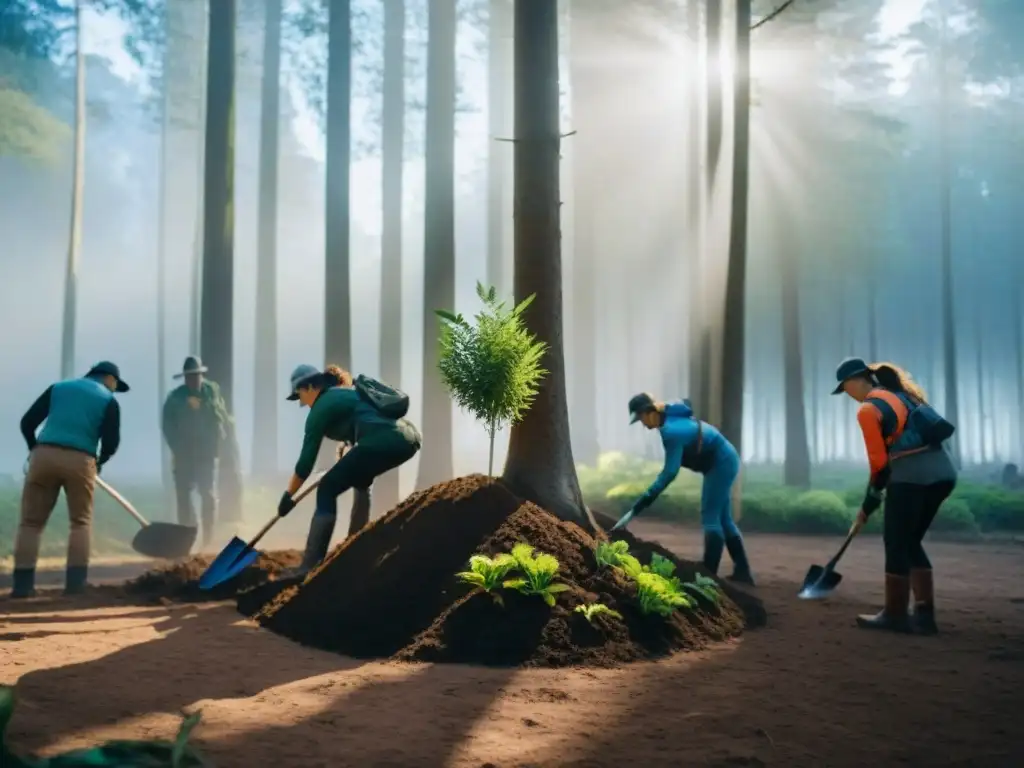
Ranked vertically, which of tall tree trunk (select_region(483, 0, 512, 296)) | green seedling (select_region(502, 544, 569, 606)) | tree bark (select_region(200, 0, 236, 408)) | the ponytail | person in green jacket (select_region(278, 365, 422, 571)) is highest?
tall tree trunk (select_region(483, 0, 512, 296))

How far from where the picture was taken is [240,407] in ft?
200

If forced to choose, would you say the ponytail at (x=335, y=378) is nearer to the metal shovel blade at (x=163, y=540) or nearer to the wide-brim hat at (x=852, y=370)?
the metal shovel blade at (x=163, y=540)

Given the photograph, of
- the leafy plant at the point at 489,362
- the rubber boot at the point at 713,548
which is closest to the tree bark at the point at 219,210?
the leafy plant at the point at 489,362

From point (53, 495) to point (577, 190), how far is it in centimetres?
2010

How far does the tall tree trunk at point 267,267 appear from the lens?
878 inches

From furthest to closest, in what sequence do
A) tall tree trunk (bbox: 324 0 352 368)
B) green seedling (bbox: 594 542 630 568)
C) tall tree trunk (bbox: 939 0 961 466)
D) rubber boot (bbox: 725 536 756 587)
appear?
tall tree trunk (bbox: 939 0 961 466), tall tree trunk (bbox: 324 0 352 368), rubber boot (bbox: 725 536 756 587), green seedling (bbox: 594 542 630 568)

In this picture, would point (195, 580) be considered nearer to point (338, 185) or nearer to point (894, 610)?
point (894, 610)

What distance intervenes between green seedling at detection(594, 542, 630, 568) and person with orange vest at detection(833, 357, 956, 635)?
6.54ft

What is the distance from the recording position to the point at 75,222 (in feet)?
70.3

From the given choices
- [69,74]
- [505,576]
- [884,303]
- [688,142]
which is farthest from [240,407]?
[505,576]

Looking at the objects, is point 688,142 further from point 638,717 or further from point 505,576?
point 638,717

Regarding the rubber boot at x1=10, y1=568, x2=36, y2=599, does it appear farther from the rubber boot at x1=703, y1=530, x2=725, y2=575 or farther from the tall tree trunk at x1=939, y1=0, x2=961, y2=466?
the tall tree trunk at x1=939, y1=0, x2=961, y2=466

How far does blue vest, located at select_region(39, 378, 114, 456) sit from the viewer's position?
8.06 metres

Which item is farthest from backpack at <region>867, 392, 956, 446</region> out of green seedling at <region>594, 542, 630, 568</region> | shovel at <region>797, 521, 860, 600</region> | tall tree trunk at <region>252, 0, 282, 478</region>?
tall tree trunk at <region>252, 0, 282, 478</region>
